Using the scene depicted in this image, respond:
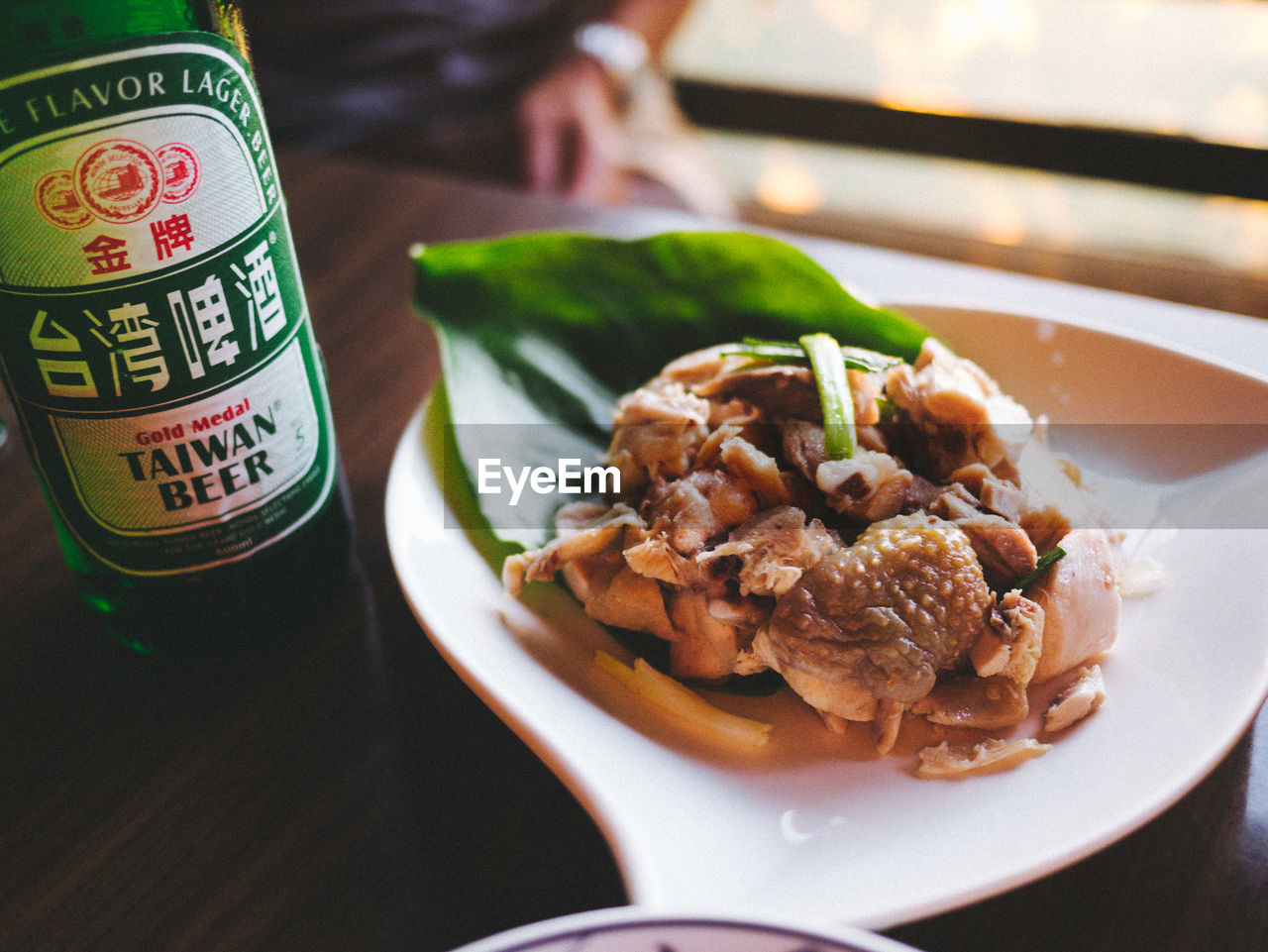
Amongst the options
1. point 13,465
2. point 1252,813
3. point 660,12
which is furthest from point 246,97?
point 660,12

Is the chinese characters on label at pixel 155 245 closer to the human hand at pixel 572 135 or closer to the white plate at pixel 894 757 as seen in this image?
the white plate at pixel 894 757

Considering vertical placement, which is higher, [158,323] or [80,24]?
[80,24]

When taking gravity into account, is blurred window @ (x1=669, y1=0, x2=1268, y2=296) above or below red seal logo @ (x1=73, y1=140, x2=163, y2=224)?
below

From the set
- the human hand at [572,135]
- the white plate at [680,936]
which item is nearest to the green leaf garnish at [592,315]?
the white plate at [680,936]

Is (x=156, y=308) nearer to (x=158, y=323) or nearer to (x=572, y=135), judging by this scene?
(x=158, y=323)


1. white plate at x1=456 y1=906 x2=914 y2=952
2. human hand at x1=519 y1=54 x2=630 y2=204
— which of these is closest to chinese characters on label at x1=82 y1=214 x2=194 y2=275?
white plate at x1=456 y1=906 x2=914 y2=952

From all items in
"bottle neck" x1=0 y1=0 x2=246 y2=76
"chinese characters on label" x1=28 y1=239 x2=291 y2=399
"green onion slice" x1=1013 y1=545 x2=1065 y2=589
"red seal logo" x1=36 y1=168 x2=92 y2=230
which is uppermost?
"bottle neck" x1=0 y1=0 x2=246 y2=76

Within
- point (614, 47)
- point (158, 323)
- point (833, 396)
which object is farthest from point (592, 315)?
point (614, 47)

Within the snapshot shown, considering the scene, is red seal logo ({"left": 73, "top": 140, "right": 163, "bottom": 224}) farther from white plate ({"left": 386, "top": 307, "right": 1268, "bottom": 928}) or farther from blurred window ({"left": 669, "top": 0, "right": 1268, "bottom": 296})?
blurred window ({"left": 669, "top": 0, "right": 1268, "bottom": 296})
